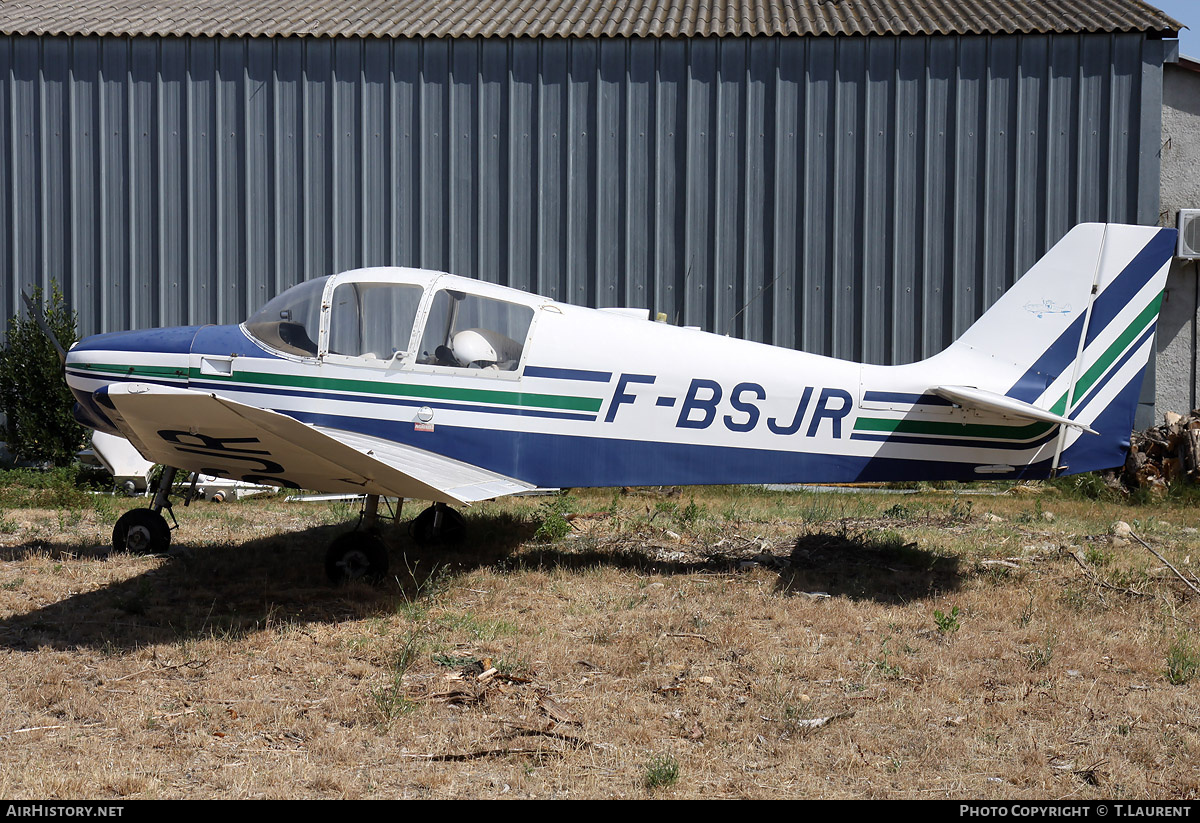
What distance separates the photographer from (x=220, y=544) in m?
7.76

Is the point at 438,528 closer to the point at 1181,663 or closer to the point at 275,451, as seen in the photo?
the point at 275,451

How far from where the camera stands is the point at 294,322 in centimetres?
662

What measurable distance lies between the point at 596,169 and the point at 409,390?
6960 millimetres

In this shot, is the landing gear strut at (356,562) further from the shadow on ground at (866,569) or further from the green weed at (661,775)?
the green weed at (661,775)

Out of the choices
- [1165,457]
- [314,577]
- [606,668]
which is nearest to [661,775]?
[606,668]

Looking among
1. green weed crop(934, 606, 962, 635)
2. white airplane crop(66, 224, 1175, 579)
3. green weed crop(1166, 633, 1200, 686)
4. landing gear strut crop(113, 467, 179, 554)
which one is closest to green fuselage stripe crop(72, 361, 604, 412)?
white airplane crop(66, 224, 1175, 579)

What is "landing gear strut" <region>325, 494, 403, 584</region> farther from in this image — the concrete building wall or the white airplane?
the concrete building wall

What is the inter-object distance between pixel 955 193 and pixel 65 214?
11974mm

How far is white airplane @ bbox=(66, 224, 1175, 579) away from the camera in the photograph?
20.4 ft

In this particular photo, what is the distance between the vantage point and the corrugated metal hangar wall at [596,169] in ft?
40.5

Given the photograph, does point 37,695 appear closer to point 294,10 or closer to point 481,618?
point 481,618

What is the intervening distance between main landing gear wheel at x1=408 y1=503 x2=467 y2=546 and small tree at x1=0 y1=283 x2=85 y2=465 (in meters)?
6.91

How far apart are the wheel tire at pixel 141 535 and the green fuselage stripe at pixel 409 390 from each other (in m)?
1.38

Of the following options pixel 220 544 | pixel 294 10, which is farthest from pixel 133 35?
pixel 220 544
